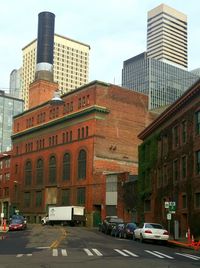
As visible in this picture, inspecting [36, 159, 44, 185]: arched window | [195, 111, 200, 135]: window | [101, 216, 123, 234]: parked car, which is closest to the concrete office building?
[36, 159, 44, 185]: arched window

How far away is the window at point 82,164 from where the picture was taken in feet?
276

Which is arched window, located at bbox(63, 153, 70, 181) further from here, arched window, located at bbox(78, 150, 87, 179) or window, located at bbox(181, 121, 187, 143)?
window, located at bbox(181, 121, 187, 143)

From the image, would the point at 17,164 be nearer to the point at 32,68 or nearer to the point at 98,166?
the point at 98,166

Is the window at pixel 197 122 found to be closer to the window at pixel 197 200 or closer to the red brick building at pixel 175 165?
the red brick building at pixel 175 165

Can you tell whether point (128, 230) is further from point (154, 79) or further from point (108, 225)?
point (154, 79)

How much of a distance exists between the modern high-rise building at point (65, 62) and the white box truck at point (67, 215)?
81.3 meters

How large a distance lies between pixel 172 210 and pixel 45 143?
61.9m

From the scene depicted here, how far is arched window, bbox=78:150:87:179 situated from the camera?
83.9 metres

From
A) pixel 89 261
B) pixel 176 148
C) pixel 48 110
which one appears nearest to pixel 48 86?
pixel 48 110

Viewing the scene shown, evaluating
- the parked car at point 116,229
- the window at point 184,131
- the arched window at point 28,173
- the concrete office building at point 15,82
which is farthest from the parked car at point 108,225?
the concrete office building at point 15,82

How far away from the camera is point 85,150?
3290 inches

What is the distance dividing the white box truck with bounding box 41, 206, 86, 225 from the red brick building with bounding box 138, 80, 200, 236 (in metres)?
18.5

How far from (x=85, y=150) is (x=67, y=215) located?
12.6 m

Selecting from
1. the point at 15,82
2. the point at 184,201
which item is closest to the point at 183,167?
the point at 184,201
